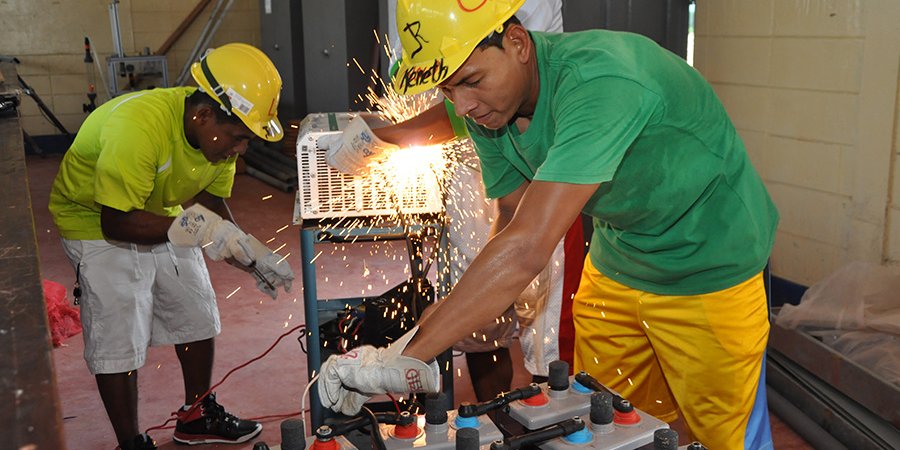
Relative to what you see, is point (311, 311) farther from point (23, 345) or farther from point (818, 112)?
point (818, 112)

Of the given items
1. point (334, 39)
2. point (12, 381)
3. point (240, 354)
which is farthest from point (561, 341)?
point (334, 39)

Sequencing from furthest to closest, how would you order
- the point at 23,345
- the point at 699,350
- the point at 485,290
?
the point at 699,350 → the point at 485,290 → the point at 23,345

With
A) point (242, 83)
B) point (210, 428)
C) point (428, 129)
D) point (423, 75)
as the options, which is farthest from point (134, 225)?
point (423, 75)

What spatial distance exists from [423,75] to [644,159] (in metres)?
0.52

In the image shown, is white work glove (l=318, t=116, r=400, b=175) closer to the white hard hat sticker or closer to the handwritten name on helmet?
the white hard hat sticker

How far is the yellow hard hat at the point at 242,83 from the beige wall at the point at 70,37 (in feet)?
24.3

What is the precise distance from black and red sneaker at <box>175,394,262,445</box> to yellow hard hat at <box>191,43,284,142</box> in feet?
3.79

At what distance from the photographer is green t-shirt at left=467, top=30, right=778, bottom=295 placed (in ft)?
5.54

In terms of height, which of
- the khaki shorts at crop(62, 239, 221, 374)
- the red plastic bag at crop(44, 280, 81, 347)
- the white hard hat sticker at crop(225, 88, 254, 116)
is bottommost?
Answer: the red plastic bag at crop(44, 280, 81, 347)

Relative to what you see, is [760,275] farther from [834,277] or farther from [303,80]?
[303,80]

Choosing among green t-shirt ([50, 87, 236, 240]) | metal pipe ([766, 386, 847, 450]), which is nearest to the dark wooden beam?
green t-shirt ([50, 87, 236, 240])

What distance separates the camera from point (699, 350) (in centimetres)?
221

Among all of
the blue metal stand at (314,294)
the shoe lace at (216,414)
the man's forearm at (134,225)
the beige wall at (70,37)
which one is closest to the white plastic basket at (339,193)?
the blue metal stand at (314,294)

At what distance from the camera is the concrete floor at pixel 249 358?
3.71m
